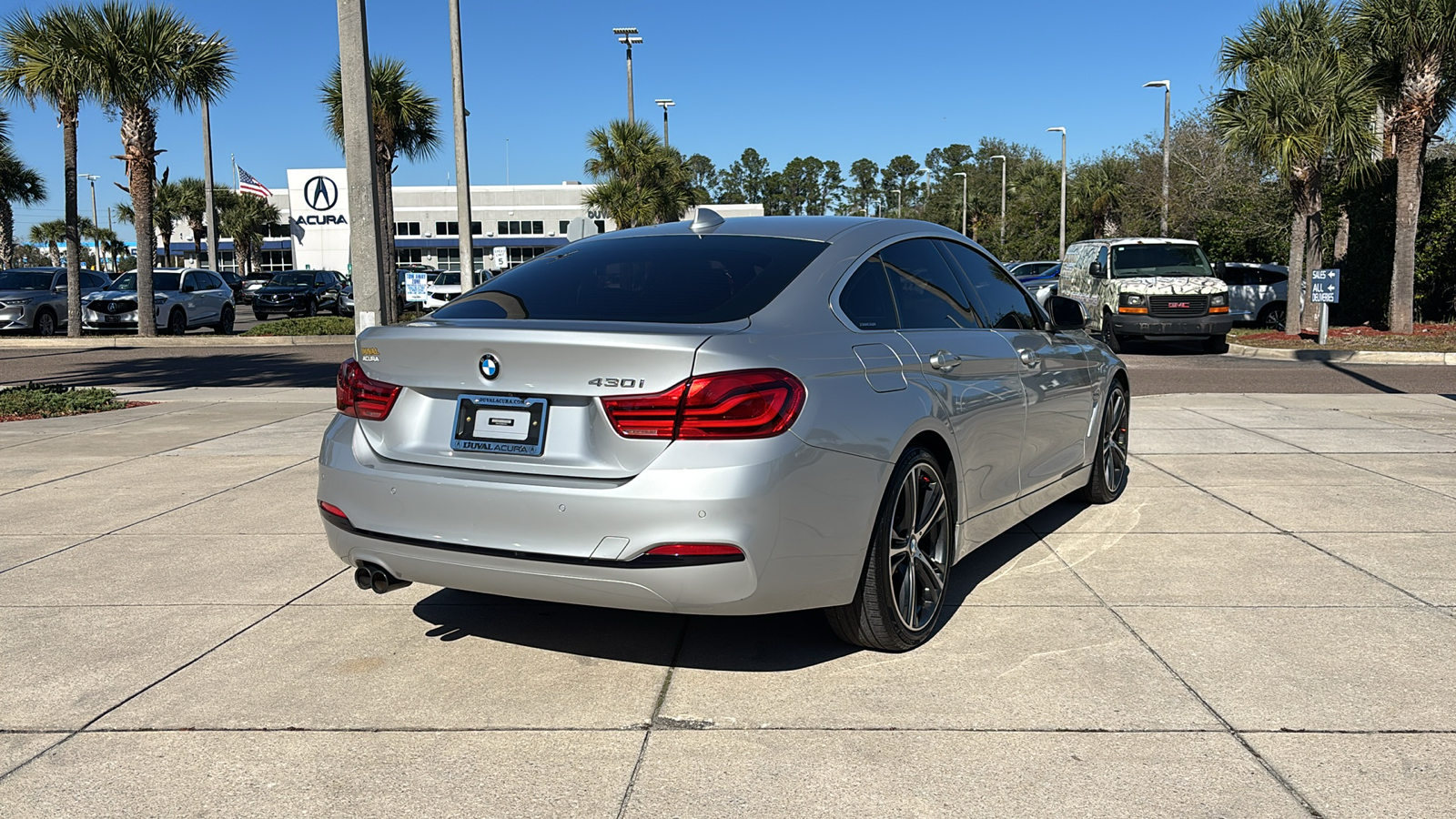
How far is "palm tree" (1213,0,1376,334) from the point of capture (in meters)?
21.3

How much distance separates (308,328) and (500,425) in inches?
985

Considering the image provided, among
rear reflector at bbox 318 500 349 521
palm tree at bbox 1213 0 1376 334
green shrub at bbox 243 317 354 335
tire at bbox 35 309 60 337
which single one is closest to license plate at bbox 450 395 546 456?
rear reflector at bbox 318 500 349 521

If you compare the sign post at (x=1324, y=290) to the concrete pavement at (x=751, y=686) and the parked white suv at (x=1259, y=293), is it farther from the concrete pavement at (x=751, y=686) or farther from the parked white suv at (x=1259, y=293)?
the concrete pavement at (x=751, y=686)

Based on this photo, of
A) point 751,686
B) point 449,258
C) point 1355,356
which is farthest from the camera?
point 449,258

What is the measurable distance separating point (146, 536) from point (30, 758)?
3.06m

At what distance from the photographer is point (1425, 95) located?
2066cm

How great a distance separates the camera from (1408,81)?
20953 mm

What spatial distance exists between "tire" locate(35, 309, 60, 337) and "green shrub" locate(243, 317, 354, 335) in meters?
5.71

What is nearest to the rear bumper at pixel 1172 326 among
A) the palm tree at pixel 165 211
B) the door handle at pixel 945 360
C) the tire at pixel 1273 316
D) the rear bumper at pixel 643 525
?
the tire at pixel 1273 316

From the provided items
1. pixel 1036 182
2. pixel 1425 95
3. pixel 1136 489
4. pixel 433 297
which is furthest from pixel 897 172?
pixel 1136 489

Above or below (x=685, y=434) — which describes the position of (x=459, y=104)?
above

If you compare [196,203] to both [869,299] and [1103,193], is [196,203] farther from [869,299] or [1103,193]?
[869,299]

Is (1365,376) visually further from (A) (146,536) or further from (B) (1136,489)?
(A) (146,536)

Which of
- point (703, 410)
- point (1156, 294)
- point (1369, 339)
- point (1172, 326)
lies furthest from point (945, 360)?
point (1369, 339)
